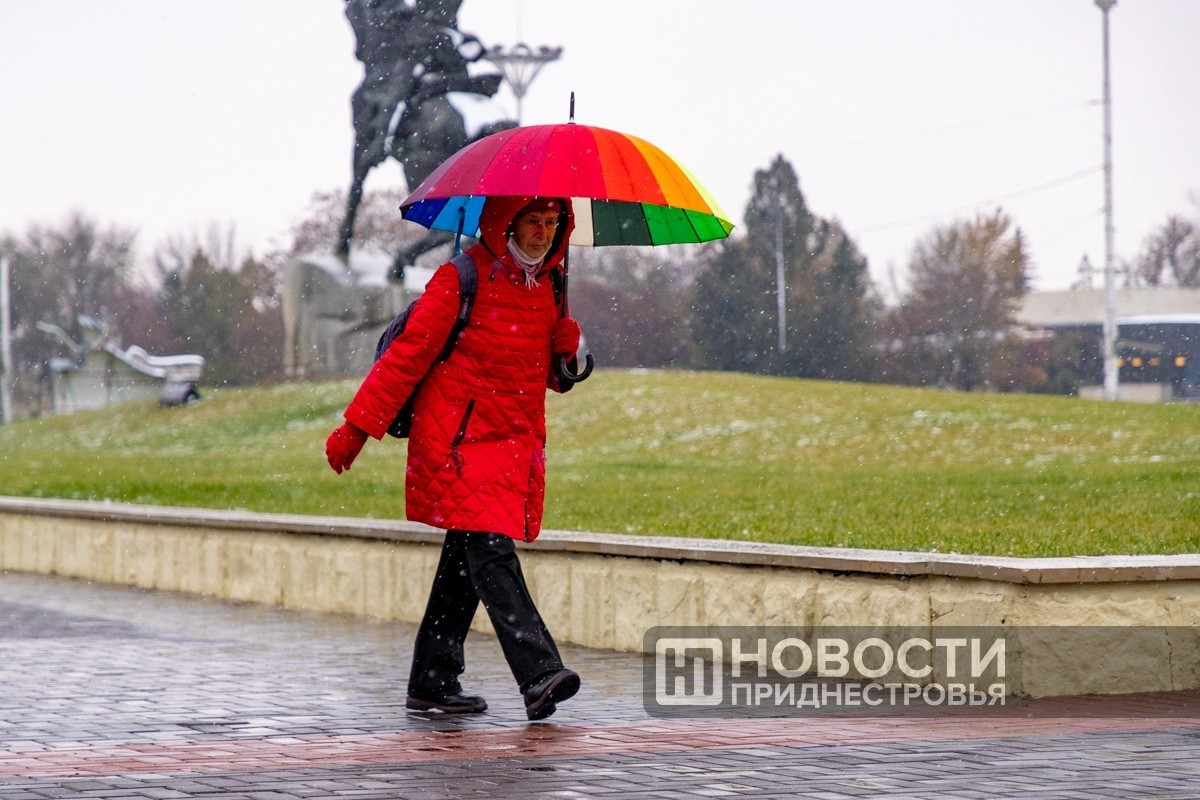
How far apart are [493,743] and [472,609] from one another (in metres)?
0.81

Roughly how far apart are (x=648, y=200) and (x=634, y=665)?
2577 millimetres

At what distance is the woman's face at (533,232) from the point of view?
6.14 meters

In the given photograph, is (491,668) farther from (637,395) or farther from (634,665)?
(637,395)

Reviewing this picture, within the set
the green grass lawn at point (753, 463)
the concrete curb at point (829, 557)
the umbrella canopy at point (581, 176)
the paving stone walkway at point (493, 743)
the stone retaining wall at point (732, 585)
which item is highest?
the umbrella canopy at point (581, 176)

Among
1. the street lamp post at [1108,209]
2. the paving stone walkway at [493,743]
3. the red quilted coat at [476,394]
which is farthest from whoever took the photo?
the street lamp post at [1108,209]

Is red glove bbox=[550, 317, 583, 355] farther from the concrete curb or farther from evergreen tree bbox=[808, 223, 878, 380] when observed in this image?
evergreen tree bbox=[808, 223, 878, 380]

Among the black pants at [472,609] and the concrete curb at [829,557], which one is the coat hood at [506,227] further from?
the concrete curb at [829,557]

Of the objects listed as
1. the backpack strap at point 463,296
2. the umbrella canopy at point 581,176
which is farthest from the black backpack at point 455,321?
the umbrella canopy at point 581,176

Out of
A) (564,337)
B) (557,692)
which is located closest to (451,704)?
(557,692)

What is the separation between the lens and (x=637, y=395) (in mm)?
37875

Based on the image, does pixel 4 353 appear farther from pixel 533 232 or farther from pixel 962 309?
pixel 533 232

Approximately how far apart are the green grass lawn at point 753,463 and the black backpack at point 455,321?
310 cm

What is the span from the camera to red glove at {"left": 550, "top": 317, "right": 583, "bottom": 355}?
6.27 m

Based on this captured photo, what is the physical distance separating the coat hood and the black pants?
0.97 meters
